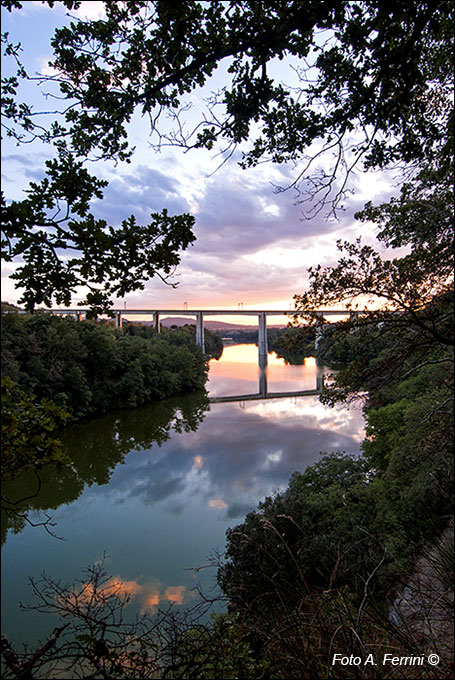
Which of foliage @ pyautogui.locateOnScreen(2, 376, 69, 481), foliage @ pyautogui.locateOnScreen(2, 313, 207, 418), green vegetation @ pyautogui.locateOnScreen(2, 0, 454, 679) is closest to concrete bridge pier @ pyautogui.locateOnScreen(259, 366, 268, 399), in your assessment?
foliage @ pyautogui.locateOnScreen(2, 313, 207, 418)

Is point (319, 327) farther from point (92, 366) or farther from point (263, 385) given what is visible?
point (263, 385)

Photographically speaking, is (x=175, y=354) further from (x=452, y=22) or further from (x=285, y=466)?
(x=452, y=22)

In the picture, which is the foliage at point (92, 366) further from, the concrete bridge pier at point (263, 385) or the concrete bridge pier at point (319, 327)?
the concrete bridge pier at point (319, 327)

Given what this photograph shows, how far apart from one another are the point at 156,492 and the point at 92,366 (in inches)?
532

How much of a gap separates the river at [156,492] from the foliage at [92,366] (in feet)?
5.83

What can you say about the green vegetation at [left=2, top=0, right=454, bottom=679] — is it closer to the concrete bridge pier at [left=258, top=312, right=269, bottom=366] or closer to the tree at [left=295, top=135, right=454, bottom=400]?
the tree at [left=295, top=135, right=454, bottom=400]

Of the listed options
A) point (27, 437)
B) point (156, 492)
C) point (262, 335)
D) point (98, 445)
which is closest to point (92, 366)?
point (98, 445)

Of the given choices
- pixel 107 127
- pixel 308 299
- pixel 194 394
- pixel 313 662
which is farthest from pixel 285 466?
pixel 194 394

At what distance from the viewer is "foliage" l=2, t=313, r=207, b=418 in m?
17.1

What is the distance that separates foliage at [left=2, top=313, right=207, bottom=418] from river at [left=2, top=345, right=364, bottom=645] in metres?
1.78

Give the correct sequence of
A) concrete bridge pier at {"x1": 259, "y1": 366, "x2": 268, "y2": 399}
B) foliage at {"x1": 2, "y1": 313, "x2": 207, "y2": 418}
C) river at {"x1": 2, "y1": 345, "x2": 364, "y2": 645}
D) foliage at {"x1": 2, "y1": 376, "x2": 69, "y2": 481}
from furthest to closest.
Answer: concrete bridge pier at {"x1": 259, "y1": 366, "x2": 268, "y2": 399}
foliage at {"x1": 2, "y1": 313, "x2": 207, "y2": 418}
river at {"x1": 2, "y1": 345, "x2": 364, "y2": 645}
foliage at {"x1": 2, "y1": 376, "x2": 69, "y2": 481}

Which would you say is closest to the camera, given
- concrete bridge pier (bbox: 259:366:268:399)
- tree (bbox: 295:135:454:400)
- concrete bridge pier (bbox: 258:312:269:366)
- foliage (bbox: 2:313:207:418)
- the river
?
tree (bbox: 295:135:454:400)

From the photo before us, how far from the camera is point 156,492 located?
36.7 ft

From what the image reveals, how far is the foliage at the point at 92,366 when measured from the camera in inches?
673
